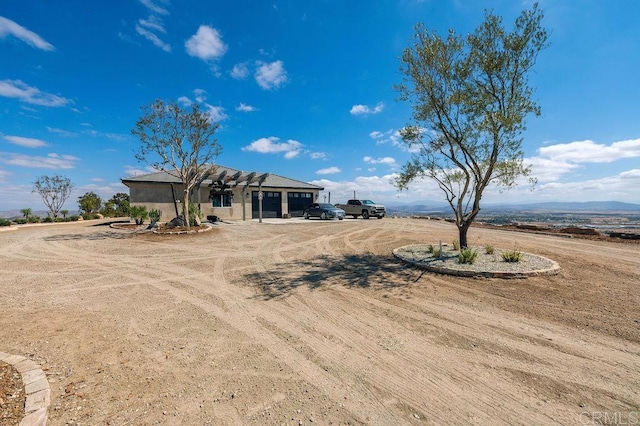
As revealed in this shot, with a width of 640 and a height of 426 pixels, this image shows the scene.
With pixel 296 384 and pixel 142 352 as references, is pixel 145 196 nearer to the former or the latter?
pixel 142 352

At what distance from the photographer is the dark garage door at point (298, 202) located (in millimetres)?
27734

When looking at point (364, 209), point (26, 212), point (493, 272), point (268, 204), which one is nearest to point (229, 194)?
point (268, 204)

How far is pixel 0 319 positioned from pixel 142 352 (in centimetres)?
322

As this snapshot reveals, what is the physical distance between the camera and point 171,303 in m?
5.36

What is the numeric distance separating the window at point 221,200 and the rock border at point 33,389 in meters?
20.6

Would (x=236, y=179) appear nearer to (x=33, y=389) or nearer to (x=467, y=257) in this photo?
(x=467, y=257)

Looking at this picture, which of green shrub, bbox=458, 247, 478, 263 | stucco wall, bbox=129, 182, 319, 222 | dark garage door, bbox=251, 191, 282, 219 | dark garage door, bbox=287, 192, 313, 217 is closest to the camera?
green shrub, bbox=458, 247, 478, 263

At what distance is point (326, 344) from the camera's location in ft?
12.7

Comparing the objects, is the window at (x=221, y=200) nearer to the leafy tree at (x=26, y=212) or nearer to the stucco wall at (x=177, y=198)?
the stucco wall at (x=177, y=198)

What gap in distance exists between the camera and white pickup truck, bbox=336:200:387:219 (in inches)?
1023

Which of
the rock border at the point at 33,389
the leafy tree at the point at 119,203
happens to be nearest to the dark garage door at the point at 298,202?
the leafy tree at the point at 119,203

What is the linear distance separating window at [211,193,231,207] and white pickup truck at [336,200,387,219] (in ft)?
38.4

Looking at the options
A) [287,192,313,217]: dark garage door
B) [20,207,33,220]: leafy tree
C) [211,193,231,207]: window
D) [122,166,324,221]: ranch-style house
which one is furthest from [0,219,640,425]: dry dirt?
[20,207,33,220]: leafy tree

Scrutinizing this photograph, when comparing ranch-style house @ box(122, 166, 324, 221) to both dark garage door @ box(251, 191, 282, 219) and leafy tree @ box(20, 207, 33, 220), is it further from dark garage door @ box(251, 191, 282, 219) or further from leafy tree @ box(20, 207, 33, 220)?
leafy tree @ box(20, 207, 33, 220)
